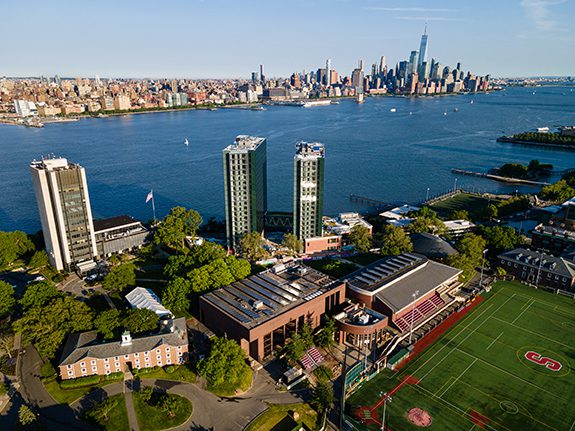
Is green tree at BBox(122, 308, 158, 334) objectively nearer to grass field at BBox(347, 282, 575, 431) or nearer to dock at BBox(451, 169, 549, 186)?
grass field at BBox(347, 282, 575, 431)

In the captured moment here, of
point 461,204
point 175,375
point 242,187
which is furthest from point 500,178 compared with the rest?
point 175,375

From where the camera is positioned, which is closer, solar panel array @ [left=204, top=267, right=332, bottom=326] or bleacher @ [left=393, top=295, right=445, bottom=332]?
solar panel array @ [left=204, top=267, right=332, bottom=326]

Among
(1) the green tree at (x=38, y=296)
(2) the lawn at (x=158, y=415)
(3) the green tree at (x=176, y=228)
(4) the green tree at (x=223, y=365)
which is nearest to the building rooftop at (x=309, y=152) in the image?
(3) the green tree at (x=176, y=228)

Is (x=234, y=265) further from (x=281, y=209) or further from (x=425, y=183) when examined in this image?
(x=425, y=183)

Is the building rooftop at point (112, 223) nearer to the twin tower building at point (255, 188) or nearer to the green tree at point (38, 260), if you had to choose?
the green tree at point (38, 260)

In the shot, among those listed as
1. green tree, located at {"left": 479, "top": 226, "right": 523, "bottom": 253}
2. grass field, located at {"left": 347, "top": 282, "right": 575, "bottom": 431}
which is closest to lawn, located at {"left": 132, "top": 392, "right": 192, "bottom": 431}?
grass field, located at {"left": 347, "top": 282, "right": 575, "bottom": 431}

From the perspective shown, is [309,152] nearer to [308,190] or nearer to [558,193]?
[308,190]
